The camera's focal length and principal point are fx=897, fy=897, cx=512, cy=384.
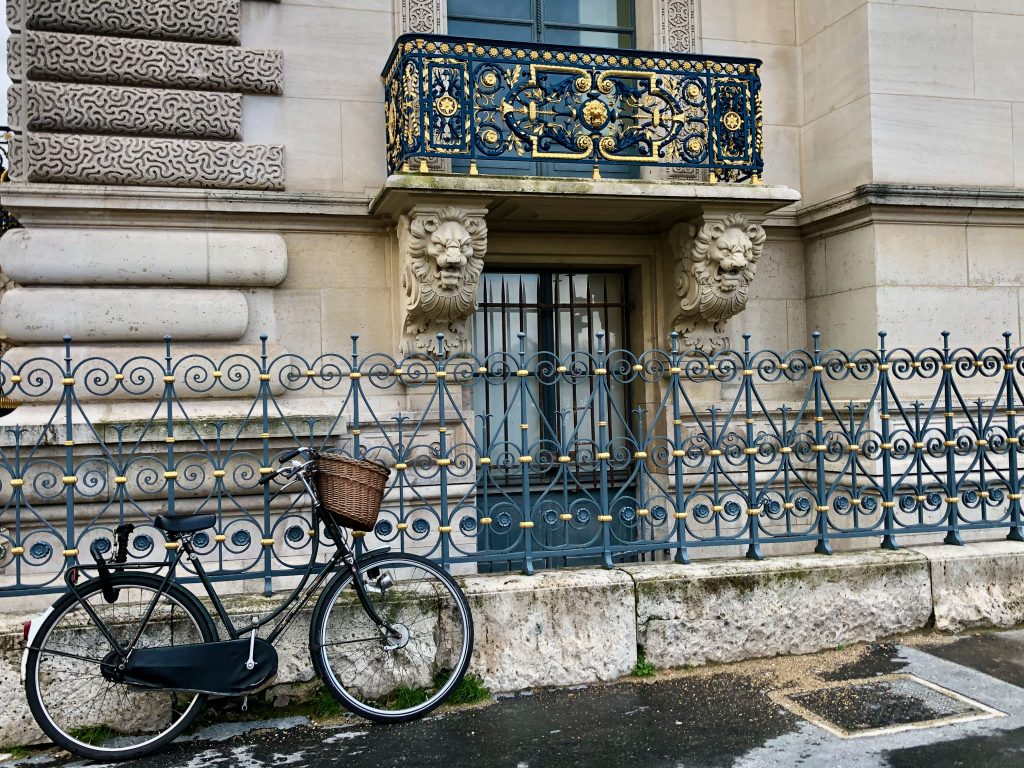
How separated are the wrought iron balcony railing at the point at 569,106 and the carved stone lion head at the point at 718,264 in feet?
1.63

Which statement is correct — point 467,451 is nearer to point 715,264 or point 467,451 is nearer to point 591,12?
point 715,264

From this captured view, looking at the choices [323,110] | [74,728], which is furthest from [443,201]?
[74,728]

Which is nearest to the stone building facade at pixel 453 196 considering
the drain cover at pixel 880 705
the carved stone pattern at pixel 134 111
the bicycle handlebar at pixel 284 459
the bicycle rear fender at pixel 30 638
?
the carved stone pattern at pixel 134 111

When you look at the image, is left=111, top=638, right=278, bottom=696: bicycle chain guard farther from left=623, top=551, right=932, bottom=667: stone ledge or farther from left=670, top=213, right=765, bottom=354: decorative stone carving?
left=670, top=213, right=765, bottom=354: decorative stone carving

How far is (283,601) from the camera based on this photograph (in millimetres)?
4391

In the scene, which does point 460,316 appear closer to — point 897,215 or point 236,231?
point 236,231

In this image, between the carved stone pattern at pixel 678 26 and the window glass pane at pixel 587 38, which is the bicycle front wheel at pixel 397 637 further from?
the carved stone pattern at pixel 678 26

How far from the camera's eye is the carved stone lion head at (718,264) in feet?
25.0

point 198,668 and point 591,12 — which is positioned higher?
point 591,12

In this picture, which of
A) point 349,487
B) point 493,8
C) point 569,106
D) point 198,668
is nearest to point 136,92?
point 493,8

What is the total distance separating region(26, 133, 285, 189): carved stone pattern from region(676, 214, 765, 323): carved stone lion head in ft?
11.5

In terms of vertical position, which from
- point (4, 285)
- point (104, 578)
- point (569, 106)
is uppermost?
point (569, 106)

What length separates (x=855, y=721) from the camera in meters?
4.13

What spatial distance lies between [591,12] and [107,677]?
23.3ft
